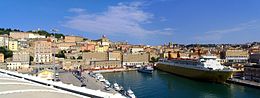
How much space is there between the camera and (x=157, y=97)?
1984 cm

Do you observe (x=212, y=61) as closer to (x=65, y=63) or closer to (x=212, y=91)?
(x=212, y=91)

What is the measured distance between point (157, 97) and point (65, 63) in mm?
27878

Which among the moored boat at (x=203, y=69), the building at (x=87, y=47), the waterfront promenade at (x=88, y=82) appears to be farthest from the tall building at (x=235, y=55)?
the waterfront promenade at (x=88, y=82)

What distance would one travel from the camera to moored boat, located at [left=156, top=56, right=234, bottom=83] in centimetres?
2770

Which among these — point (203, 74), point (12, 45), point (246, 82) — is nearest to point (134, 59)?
point (12, 45)

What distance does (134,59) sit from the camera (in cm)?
5462

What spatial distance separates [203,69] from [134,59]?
959 inches

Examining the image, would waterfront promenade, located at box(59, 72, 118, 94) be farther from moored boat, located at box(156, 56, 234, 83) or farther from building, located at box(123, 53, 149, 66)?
building, located at box(123, 53, 149, 66)

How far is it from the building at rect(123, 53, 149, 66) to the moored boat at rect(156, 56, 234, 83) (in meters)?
12.8

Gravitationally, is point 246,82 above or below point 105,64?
below

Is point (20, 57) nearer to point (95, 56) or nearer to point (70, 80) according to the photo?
point (95, 56)

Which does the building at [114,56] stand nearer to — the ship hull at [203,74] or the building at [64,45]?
the building at [64,45]

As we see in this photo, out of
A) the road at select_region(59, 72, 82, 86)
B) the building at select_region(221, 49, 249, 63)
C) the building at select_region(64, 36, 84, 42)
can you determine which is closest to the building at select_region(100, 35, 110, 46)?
the building at select_region(64, 36, 84, 42)

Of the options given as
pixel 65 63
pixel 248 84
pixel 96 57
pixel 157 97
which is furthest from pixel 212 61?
pixel 96 57
